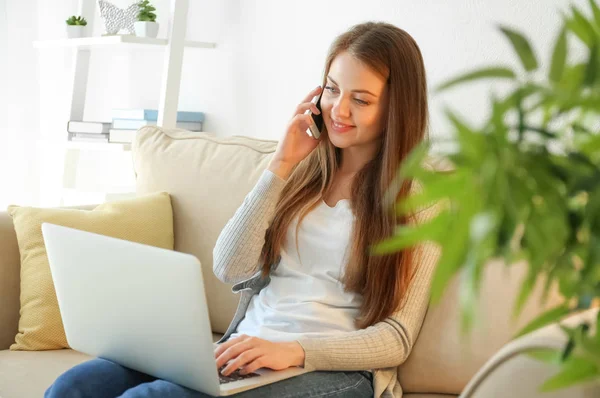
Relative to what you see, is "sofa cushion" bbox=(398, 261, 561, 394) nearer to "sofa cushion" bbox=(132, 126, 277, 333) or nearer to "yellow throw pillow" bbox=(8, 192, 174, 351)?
"sofa cushion" bbox=(132, 126, 277, 333)

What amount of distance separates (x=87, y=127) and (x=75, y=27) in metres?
0.40

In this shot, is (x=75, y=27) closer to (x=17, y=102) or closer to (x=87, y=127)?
(x=87, y=127)

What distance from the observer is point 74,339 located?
1513 millimetres

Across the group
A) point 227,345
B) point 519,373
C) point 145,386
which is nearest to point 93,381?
point 145,386

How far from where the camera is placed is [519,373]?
0.77 m

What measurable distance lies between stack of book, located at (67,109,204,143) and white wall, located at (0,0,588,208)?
0.26 ft

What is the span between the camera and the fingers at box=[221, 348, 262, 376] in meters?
1.41

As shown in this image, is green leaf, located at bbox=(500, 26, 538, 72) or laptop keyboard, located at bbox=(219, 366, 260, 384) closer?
green leaf, located at bbox=(500, 26, 538, 72)

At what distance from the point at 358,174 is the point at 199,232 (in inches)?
19.2

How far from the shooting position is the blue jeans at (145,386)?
132 cm

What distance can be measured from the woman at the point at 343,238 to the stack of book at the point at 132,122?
123cm

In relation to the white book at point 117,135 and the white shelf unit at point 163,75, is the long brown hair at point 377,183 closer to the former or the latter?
the white shelf unit at point 163,75

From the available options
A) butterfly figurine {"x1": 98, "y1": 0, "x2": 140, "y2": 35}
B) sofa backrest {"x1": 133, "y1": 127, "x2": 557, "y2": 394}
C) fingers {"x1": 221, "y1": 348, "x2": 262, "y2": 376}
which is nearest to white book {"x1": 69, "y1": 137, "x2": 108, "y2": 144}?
butterfly figurine {"x1": 98, "y1": 0, "x2": 140, "y2": 35}

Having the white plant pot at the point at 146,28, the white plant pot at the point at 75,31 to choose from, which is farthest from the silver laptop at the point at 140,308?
the white plant pot at the point at 75,31
